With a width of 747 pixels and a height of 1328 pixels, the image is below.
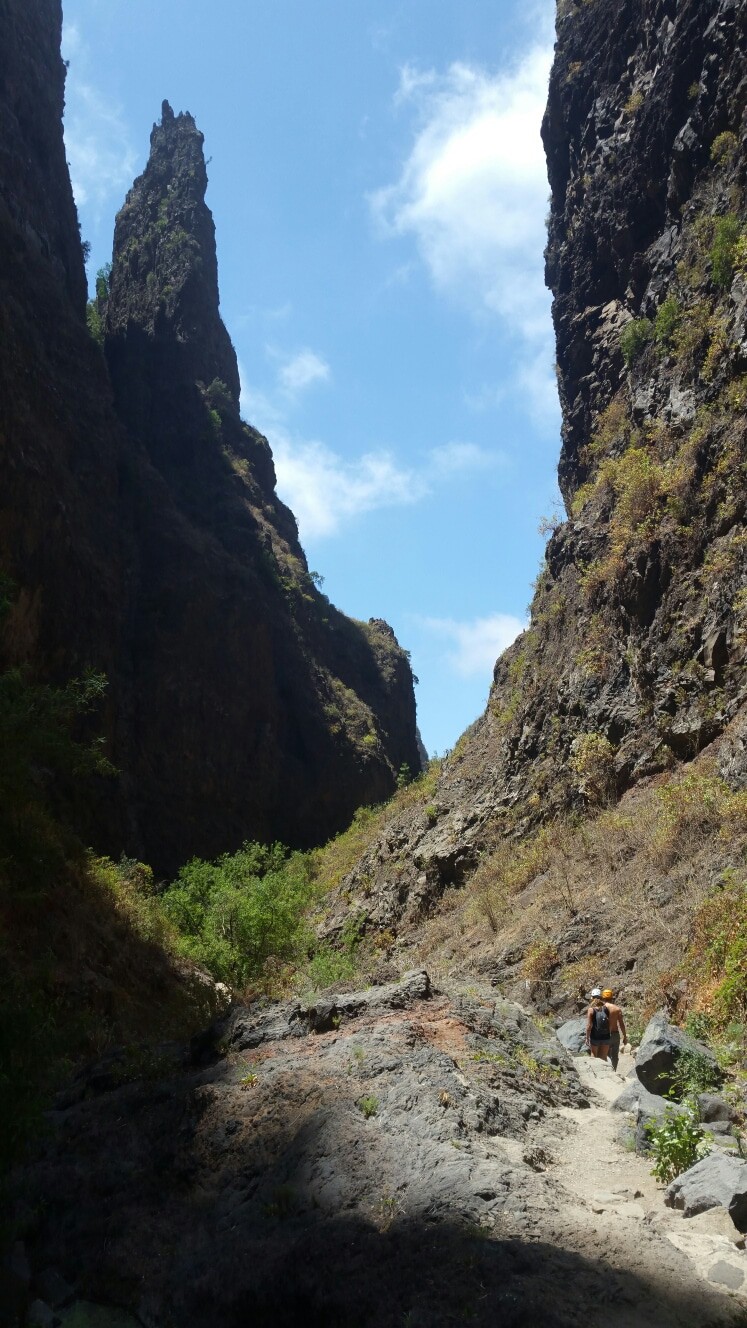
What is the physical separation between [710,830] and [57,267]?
129 feet

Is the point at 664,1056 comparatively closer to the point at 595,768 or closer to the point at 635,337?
the point at 595,768

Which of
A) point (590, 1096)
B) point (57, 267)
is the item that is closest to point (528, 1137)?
point (590, 1096)

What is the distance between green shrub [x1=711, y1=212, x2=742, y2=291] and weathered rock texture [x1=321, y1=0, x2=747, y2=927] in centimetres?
4

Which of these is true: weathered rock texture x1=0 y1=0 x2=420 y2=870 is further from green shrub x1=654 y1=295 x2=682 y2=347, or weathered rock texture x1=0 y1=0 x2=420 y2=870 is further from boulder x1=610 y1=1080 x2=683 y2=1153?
boulder x1=610 y1=1080 x2=683 y2=1153

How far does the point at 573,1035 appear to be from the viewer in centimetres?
940

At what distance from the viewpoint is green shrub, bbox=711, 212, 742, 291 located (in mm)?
17522

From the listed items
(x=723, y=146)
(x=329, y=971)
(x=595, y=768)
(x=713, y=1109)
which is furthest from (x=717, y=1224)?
(x=723, y=146)

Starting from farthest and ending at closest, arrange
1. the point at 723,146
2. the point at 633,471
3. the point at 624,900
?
the point at 723,146 < the point at 633,471 < the point at 624,900

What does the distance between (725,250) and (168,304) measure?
43.3m

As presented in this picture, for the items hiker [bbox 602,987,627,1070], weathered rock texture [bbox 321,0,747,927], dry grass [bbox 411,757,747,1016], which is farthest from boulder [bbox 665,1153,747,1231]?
weathered rock texture [bbox 321,0,747,927]

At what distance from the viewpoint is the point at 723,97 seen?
20047 millimetres

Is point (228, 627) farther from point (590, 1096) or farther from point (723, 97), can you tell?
point (590, 1096)

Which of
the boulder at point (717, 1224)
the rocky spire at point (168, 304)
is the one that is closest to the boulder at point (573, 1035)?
the boulder at point (717, 1224)

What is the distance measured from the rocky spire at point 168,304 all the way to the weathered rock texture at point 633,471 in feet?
90.9
